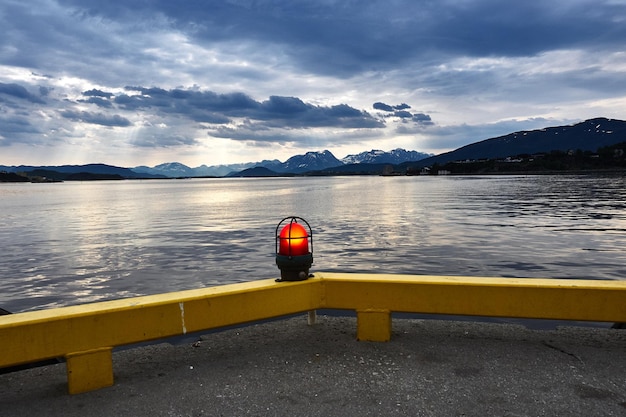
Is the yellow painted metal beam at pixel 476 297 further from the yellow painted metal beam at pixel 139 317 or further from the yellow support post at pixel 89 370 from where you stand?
the yellow support post at pixel 89 370

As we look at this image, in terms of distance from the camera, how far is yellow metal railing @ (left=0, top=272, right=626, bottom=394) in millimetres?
4234

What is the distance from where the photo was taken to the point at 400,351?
5.26m

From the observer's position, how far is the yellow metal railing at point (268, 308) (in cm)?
423

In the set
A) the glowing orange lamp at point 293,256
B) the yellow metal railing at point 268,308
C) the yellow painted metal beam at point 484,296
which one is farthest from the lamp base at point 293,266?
the yellow painted metal beam at point 484,296

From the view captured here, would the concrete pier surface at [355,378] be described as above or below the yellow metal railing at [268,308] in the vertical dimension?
below

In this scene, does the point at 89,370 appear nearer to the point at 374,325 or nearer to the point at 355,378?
the point at 355,378

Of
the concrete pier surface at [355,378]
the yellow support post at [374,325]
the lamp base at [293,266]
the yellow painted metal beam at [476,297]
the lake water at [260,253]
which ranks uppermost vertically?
the lamp base at [293,266]

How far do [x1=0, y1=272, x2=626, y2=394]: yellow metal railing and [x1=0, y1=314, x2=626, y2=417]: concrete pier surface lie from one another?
0.41 meters

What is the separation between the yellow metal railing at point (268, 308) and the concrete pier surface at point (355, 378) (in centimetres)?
41

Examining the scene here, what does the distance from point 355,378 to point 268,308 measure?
132cm

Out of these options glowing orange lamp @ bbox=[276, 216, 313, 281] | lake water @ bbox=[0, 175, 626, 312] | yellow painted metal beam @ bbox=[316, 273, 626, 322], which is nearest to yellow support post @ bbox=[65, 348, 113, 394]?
glowing orange lamp @ bbox=[276, 216, 313, 281]

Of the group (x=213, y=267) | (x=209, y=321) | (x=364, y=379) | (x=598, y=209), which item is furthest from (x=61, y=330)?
(x=598, y=209)

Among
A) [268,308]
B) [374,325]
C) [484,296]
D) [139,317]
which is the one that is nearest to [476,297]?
[484,296]

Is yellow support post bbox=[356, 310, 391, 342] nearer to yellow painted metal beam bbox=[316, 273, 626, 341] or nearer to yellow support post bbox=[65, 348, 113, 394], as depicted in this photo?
yellow painted metal beam bbox=[316, 273, 626, 341]
